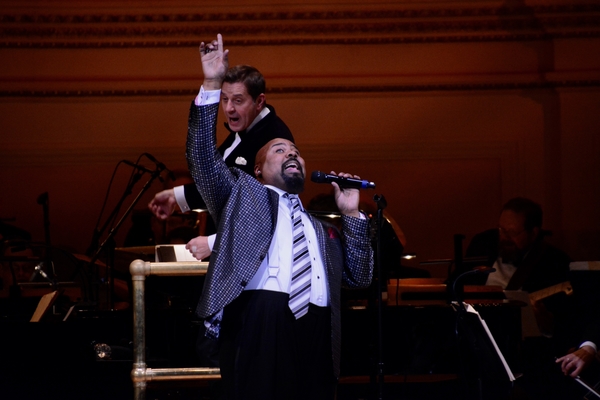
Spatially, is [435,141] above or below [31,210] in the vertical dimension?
above

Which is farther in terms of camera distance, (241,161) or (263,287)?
(241,161)

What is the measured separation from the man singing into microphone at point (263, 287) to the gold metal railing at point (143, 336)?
180mm

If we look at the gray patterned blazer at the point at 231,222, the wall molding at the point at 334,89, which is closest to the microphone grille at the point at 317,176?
the gray patterned blazer at the point at 231,222

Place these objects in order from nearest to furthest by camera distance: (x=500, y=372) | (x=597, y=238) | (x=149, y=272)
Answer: (x=149, y=272) → (x=500, y=372) → (x=597, y=238)

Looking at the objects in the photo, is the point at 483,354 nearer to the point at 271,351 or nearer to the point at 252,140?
the point at 271,351

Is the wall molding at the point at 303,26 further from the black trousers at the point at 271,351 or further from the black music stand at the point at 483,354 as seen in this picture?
the black trousers at the point at 271,351

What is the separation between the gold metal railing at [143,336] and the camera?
142 inches

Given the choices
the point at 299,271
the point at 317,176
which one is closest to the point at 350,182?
the point at 317,176

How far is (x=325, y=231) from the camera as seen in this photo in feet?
12.5

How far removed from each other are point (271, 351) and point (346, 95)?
4609 millimetres

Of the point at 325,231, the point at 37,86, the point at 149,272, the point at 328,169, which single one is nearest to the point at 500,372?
the point at 325,231

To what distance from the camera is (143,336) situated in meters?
3.70

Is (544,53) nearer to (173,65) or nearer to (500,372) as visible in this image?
(173,65)

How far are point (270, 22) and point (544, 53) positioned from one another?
7.06ft
